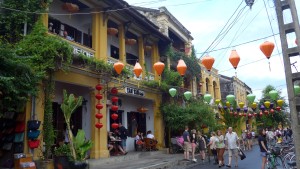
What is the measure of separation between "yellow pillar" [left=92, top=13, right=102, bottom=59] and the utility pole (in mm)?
8781

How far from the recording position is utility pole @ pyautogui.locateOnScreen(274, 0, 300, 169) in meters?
7.45

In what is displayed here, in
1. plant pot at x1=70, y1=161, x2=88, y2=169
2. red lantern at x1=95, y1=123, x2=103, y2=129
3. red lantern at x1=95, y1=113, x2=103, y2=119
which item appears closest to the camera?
plant pot at x1=70, y1=161, x2=88, y2=169

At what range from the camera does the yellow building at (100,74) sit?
13.5 meters

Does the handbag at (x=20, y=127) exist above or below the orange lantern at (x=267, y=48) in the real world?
below

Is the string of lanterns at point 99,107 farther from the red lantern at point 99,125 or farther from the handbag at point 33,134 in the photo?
the handbag at point 33,134

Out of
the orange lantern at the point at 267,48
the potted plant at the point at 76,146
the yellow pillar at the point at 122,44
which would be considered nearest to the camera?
the orange lantern at the point at 267,48

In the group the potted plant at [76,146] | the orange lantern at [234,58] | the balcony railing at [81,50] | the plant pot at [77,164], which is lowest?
the plant pot at [77,164]

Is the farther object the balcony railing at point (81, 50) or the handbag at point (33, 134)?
the balcony railing at point (81, 50)

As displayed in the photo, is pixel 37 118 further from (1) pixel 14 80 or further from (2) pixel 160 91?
(2) pixel 160 91

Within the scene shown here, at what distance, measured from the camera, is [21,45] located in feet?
34.6

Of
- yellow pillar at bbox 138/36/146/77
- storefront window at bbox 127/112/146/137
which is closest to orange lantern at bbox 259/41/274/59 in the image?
yellow pillar at bbox 138/36/146/77

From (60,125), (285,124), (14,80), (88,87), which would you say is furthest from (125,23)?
(285,124)

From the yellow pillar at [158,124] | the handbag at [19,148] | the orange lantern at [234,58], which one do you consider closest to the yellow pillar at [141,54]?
the yellow pillar at [158,124]

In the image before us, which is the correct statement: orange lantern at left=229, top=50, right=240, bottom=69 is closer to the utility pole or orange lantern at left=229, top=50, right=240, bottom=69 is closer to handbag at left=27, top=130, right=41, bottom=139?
the utility pole
